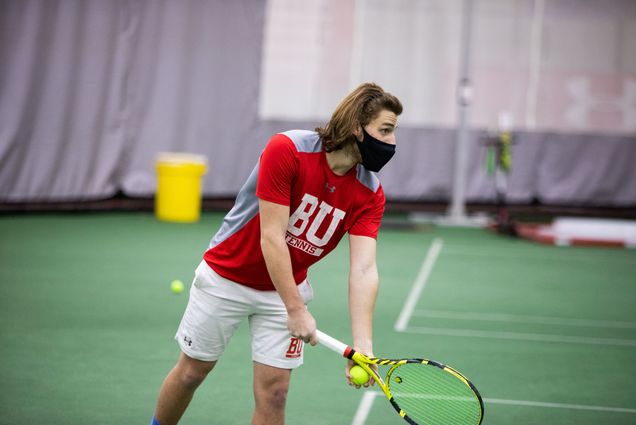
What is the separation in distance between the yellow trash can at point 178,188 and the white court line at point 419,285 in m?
3.19

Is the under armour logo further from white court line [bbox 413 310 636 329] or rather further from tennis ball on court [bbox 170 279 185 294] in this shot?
tennis ball on court [bbox 170 279 185 294]

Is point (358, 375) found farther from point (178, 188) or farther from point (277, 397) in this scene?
point (178, 188)

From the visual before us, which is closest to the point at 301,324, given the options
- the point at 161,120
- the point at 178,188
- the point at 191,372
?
the point at 191,372

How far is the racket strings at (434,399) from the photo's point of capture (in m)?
5.19

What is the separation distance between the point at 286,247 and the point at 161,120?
10839mm

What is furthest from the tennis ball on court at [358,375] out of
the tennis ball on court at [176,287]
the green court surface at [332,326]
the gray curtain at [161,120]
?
the gray curtain at [161,120]

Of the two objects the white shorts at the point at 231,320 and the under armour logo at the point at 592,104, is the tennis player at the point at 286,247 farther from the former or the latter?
the under armour logo at the point at 592,104

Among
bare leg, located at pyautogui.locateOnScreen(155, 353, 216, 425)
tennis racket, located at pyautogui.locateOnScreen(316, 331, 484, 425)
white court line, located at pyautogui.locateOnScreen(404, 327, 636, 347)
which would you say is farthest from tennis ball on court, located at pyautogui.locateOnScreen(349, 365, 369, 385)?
white court line, located at pyautogui.locateOnScreen(404, 327, 636, 347)

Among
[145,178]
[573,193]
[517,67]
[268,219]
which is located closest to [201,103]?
[145,178]

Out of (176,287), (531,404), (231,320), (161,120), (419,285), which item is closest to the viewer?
(231,320)

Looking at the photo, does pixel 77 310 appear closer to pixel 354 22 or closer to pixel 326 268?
pixel 326 268

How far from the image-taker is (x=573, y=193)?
53.0ft

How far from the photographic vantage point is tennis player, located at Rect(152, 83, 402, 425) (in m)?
4.04

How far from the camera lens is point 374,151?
4.09 meters
